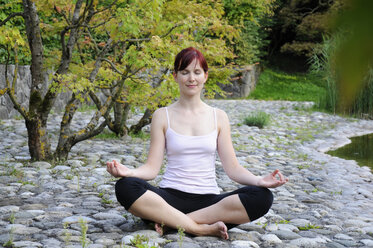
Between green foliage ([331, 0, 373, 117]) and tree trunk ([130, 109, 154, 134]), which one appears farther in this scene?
tree trunk ([130, 109, 154, 134])

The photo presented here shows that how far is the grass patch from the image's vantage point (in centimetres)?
1739

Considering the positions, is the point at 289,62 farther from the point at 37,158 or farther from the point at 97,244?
the point at 97,244

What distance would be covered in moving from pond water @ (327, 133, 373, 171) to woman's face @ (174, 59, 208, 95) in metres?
4.35

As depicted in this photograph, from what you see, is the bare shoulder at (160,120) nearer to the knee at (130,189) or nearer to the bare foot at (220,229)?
the knee at (130,189)

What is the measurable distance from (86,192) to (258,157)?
291 centimetres

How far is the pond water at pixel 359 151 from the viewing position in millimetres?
7070

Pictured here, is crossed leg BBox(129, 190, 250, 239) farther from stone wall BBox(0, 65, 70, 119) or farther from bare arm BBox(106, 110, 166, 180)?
stone wall BBox(0, 65, 70, 119)

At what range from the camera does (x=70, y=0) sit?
5.87 meters

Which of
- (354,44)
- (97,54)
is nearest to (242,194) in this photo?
(354,44)

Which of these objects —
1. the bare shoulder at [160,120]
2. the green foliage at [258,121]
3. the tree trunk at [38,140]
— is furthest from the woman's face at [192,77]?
the green foliage at [258,121]

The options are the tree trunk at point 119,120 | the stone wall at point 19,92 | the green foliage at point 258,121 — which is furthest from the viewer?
the green foliage at point 258,121

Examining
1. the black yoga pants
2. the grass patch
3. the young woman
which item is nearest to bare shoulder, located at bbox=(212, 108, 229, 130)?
the young woman

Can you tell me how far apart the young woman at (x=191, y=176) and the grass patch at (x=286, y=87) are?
13.9 m

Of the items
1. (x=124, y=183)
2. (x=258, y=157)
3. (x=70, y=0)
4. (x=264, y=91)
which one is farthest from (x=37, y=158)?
(x=264, y=91)
